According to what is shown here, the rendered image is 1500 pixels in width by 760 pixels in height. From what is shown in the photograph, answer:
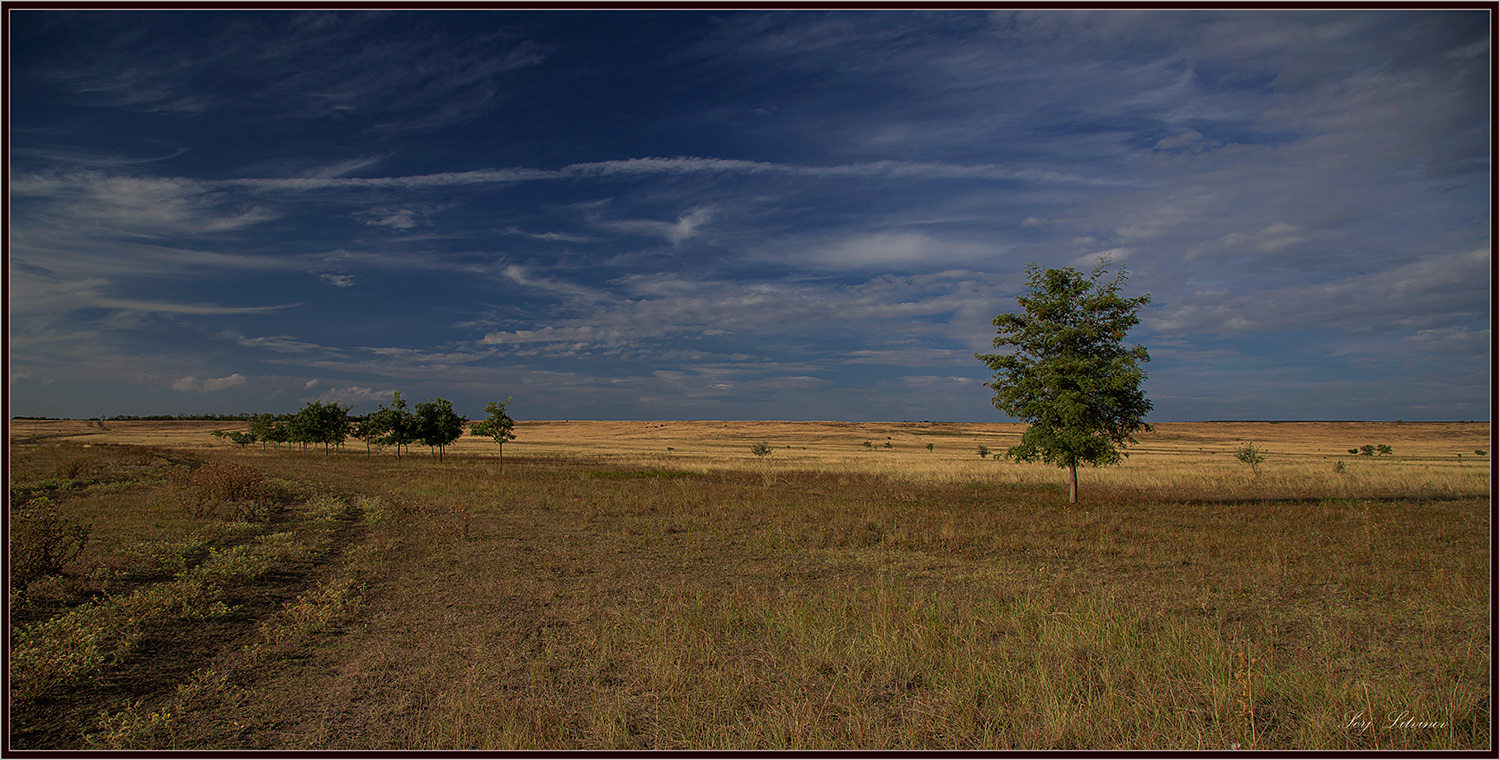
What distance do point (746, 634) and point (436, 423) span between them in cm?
5474

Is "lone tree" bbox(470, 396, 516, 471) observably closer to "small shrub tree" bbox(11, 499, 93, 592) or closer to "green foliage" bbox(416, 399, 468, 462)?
"green foliage" bbox(416, 399, 468, 462)

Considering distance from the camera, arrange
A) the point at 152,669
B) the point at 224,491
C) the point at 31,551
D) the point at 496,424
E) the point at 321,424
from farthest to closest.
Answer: the point at 321,424, the point at 496,424, the point at 224,491, the point at 31,551, the point at 152,669

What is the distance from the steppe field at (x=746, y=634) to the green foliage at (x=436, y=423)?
127 ft

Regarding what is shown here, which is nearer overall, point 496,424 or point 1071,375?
point 1071,375

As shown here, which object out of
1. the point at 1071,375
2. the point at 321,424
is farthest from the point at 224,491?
the point at 321,424

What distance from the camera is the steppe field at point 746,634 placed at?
17.2ft

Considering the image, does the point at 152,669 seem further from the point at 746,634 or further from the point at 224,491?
the point at 224,491

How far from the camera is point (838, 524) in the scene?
1709 centimetres

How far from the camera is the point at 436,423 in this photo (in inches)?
2186

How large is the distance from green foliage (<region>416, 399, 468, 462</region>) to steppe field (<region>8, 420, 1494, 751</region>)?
38582 millimetres

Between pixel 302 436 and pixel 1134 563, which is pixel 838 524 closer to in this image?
pixel 1134 563

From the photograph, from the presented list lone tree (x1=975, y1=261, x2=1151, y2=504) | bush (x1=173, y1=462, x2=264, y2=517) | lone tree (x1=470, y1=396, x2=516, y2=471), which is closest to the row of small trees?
lone tree (x1=470, y1=396, x2=516, y2=471)

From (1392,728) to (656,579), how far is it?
29.4 feet

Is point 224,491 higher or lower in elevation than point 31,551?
lower
